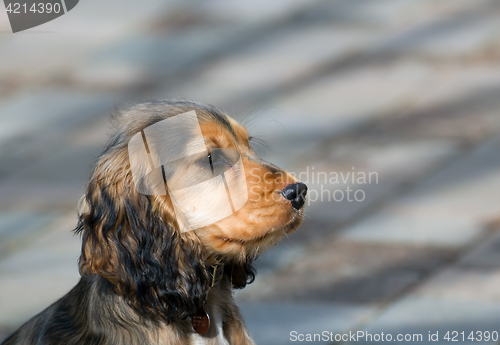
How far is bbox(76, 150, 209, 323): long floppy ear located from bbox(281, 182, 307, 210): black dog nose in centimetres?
38

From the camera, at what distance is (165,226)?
2.29m

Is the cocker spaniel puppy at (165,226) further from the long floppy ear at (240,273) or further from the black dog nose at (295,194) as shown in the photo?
the long floppy ear at (240,273)

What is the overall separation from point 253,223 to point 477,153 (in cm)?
324

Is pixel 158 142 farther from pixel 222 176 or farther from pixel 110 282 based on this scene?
pixel 110 282

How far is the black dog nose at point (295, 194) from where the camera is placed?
7.60 ft

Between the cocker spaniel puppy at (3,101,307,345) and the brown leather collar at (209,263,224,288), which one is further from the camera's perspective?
the brown leather collar at (209,263,224,288)

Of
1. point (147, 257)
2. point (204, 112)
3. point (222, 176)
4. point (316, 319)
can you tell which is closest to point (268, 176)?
point (222, 176)

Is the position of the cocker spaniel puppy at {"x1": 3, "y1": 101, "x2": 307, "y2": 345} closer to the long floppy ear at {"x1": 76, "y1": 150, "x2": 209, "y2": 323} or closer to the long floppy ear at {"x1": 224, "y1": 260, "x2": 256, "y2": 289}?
the long floppy ear at {"x1": 76, "y1": 150, "x2": 209, "y2": 323}

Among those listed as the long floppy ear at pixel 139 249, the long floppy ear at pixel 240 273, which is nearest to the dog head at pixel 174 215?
the long floppy ear at pixel 139 249

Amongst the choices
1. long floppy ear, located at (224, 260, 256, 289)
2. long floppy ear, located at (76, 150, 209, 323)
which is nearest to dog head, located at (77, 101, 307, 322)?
long floppy ear, located at (76, 150, 209, 323)

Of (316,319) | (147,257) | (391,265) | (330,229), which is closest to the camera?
(147,257)

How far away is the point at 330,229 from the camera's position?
170 inches

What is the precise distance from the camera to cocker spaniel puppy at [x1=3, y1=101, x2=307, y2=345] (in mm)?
2250

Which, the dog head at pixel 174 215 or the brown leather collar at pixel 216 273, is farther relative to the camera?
the brown leather collar at pixel 216 273
